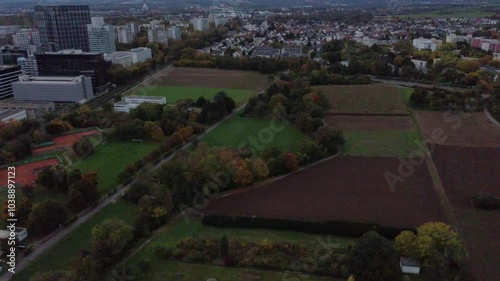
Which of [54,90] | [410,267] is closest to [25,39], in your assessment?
[54,90]

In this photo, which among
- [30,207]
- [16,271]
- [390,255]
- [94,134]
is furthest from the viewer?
[94,134]

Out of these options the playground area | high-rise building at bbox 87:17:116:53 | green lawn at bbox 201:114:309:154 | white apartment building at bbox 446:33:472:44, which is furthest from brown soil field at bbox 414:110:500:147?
high-rise building at bbox 87:17:116:53

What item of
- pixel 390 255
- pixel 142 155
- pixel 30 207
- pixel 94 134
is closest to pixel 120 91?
pixel 94 134

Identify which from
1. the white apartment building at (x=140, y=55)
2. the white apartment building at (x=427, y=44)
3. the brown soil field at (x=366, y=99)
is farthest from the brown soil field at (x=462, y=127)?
the white apartment building at (x=140, y=55)

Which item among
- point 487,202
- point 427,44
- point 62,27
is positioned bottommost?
point 487,202

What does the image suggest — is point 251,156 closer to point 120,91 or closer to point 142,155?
point 142,155

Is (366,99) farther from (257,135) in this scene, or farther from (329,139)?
(329,139)
